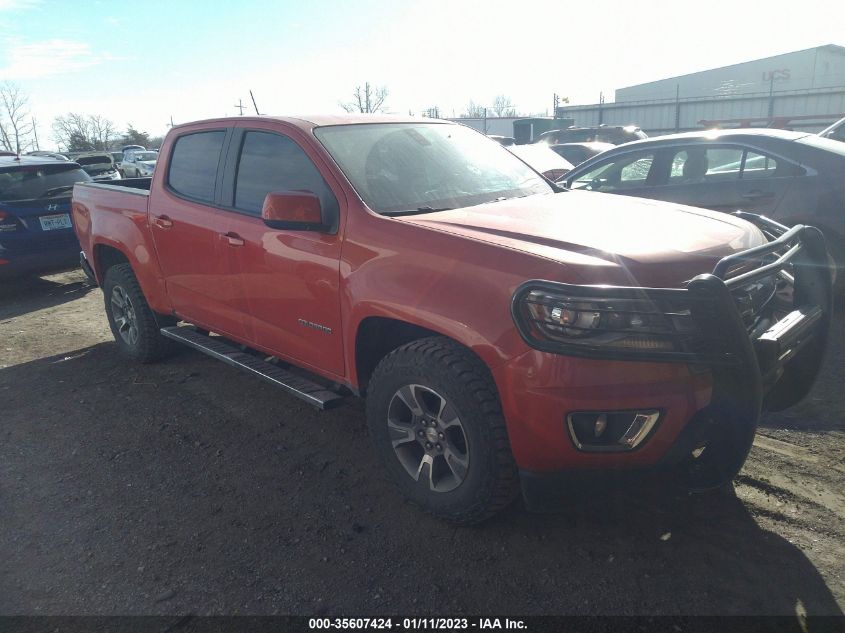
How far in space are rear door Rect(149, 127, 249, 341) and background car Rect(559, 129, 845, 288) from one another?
3.17 m

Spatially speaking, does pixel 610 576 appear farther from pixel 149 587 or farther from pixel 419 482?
pixel 149 587

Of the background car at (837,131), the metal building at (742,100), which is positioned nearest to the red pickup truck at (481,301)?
the background car at (837,131)

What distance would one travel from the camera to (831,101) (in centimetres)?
2470

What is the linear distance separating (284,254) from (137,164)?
997 inches

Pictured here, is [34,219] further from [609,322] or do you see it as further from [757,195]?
[757,195]

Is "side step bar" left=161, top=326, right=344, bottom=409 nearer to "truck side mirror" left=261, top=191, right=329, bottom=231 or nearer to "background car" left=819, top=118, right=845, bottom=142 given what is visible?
"truck side mirror" left=261, top=191, right=329, bottom=231

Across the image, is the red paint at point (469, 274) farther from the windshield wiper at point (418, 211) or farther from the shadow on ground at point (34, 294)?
the shadow on ground at point (34, 294)

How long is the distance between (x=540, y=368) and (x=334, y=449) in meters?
1.83

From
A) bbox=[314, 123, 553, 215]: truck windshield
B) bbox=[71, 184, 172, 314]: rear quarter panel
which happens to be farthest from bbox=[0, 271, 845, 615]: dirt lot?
bbox=[314, 123, 553, 215]: truck windshield

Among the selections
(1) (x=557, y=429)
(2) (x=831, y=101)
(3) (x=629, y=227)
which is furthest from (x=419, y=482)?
(2) (x=831, y=101)

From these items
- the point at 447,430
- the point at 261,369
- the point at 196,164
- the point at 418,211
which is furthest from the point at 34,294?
the point at 447,430

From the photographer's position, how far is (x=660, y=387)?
2367 mm

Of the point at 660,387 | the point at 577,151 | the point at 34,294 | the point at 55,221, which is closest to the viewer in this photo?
the point at 660,387

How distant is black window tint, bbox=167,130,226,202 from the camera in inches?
167
